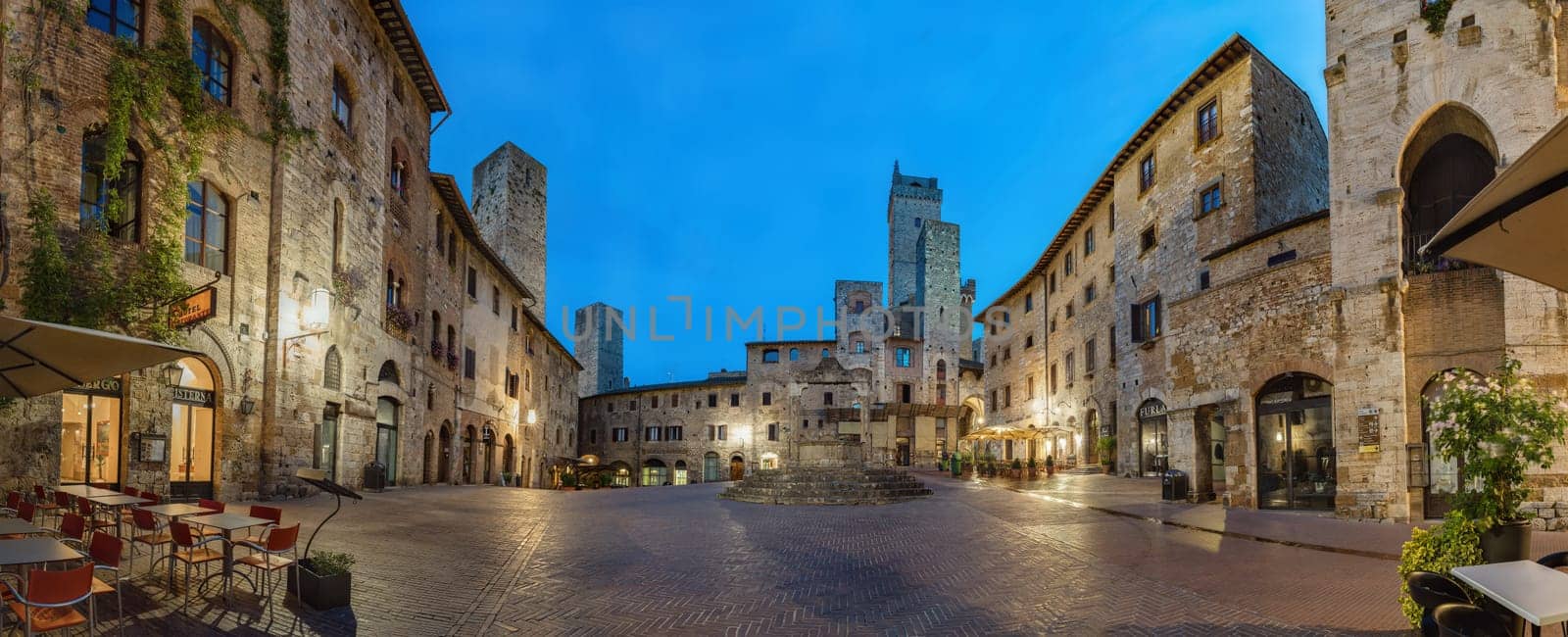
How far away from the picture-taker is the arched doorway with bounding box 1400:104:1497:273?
48.5 ft

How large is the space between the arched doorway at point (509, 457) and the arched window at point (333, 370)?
16.0m

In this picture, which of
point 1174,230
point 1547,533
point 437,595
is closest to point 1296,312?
point 1547,533

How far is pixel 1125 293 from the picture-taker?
92.6 ft

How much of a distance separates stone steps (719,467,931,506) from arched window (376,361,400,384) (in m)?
9.21

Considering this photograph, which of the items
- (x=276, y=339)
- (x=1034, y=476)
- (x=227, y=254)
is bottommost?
(x=1034, y=476)

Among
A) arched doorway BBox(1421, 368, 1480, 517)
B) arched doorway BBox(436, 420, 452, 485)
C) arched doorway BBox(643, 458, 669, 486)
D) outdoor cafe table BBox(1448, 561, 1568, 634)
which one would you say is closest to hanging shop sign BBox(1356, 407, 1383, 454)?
arched doorway BBox(1421, 368, 1480, 517)

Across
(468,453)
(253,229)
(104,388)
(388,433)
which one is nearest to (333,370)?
(253,229)

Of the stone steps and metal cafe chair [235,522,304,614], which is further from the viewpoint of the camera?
the stone steps

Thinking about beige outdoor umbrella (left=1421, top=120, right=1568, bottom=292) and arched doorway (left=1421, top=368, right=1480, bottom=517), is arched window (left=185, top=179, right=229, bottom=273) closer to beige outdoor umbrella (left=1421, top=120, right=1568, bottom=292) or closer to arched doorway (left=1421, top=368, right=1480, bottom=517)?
beige outdoor umbrella (left=1421, top=120, right=1568, bottom=292)

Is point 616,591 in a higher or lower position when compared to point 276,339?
lower

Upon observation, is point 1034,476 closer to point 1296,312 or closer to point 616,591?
point 1296,312

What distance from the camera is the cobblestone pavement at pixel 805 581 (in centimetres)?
679

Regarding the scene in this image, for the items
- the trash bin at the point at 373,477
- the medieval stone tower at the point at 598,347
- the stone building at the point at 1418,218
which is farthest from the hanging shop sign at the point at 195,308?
the medieval stone tower at the point at 598,347

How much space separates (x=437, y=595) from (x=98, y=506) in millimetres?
5288
